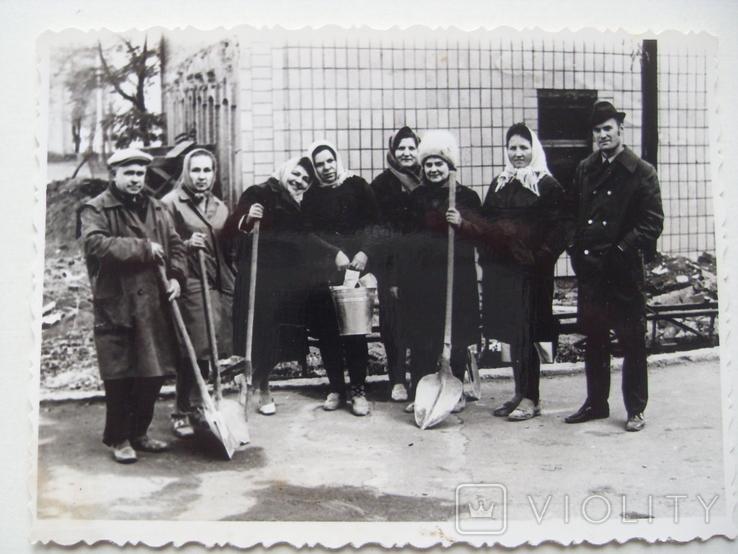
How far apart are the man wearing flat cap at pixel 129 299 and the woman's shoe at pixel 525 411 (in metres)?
1.65

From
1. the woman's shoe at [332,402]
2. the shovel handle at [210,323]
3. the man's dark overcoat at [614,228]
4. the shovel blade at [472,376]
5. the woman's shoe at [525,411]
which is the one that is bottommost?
the woman's shoe at [525,411]

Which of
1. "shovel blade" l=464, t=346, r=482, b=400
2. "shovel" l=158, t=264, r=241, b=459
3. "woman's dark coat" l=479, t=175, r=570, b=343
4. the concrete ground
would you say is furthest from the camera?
"shovel blade" l=464, t=346, r=482, b=400

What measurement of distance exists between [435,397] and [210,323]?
3.65ft

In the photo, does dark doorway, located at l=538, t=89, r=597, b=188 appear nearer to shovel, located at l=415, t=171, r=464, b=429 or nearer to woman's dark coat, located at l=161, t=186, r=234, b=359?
shovel, located at l=415, t=171, r=464, b=429

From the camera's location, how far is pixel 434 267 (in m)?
3.14

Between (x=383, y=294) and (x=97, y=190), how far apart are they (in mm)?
1418

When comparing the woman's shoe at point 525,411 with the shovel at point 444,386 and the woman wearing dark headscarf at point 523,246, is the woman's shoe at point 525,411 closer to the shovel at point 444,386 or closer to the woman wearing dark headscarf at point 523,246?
the woman wearing dark headscarf at point 523,246

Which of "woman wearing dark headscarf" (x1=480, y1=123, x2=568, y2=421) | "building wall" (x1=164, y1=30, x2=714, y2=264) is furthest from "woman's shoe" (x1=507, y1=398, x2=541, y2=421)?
"building wall" (x1=164, y1=30, x2=714, y2=264)

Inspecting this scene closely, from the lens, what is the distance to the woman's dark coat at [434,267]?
3133mm

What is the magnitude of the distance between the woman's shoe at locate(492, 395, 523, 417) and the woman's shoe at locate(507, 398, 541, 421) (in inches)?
0.7

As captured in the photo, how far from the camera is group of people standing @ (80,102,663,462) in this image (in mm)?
3090

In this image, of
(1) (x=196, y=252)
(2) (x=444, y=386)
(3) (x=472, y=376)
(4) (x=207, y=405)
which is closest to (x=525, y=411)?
(3) (x=472, y=376)

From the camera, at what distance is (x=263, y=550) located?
2.92 m

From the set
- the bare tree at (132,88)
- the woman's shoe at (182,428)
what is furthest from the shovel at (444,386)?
the bare tree at (132,88)
